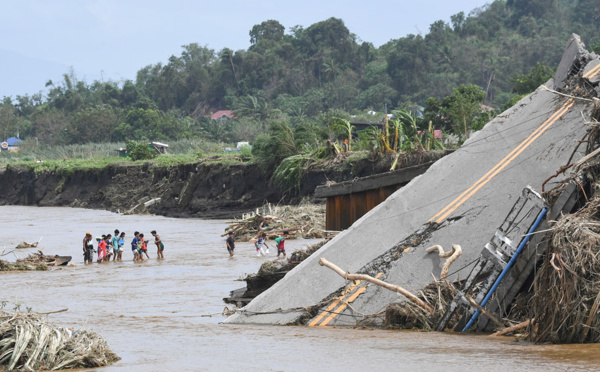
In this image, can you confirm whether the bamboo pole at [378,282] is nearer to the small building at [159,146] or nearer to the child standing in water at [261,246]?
the child standing in water at [261,246]

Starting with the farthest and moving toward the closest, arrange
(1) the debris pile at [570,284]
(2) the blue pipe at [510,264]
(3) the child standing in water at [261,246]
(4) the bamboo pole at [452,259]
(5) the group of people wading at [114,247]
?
(5) the group of people wading at [114,247], (3) the child standing in water at [261,246], (4) the bamboo pole at [452,259], (2) the blue pipe at [510,264], (1) the debris pile at [570,284]

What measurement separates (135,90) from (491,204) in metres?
122

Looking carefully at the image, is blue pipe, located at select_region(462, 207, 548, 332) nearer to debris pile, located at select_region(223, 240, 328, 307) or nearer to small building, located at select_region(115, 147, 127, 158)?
debris pile, located at select_region(223, 240, 328, 307)

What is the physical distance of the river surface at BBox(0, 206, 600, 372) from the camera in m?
11.1

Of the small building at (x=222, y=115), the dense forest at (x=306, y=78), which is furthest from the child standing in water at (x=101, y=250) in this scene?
the small building at (x=222, y=115)

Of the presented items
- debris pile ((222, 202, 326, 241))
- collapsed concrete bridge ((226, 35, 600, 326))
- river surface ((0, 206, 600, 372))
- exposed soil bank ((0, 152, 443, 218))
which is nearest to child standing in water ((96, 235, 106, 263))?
river surface ((0, 206, 600, 372))

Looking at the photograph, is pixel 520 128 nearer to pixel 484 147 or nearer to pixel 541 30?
pixel 484 147

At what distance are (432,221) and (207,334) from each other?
5485 millimetres

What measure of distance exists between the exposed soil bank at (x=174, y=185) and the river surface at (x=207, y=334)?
16022 millimetres

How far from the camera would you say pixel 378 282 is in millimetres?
14156

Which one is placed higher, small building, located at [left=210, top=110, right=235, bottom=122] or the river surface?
small building, located at [left=210, top=110, right=235, bottom=122]

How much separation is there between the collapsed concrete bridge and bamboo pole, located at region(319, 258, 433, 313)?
0.41 meters

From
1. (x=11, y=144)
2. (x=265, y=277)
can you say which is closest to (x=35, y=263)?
(x=265, y=277)

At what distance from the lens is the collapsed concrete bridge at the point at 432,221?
1497 cm
